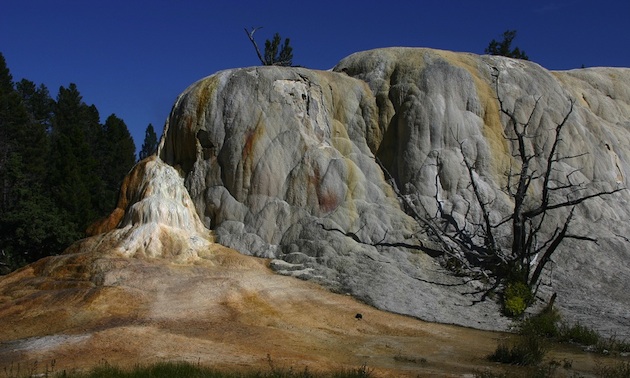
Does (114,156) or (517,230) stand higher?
(114,156)

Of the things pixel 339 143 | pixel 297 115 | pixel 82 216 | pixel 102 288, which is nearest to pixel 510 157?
pixel 339 143

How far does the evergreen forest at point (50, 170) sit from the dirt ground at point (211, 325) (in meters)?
11.5

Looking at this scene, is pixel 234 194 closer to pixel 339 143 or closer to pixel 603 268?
pixel 339 143

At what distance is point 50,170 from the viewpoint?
38.1m

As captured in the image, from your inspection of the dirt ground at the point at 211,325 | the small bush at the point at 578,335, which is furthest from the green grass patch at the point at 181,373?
the small bush at the point at 578,335

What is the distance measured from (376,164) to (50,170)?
24.1 m

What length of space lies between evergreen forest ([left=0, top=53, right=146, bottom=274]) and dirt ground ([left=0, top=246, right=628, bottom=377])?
11464mm

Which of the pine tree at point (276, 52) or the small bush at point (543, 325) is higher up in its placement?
the pine tree at point (276, 52)

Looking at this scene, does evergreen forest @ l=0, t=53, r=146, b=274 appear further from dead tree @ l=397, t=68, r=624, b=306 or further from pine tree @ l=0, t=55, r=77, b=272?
dead tree @ l=397, t=68, r=624, b=306

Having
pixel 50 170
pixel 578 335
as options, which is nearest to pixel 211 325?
pixel 578 335

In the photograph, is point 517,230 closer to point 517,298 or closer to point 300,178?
point 517,298

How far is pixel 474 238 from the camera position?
1942 centimetres

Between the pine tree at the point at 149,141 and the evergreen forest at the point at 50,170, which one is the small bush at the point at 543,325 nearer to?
the evergreen forest at the point at 50,170

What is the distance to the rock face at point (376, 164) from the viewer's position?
17750 mm
